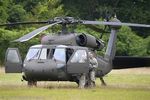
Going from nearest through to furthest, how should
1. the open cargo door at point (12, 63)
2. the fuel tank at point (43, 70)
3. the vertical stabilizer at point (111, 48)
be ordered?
1. the fuel tank at point (43, 70)
2. the open cargo door at point (12, 63)
3. the vertical stabilizer at point (111, 48)

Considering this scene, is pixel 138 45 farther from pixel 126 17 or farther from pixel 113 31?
pixel 113 31

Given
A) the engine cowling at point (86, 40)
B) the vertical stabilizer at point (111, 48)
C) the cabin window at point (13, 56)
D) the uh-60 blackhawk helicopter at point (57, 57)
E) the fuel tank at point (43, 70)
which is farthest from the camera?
the vertical stabilizer at point (111, 48)

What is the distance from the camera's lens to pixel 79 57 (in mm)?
20922

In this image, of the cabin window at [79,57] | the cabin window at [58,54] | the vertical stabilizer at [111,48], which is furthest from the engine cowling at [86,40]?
the vertical stabilizer at [111,48]

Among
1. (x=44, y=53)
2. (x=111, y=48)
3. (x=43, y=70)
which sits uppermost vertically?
(x=44, y=53)

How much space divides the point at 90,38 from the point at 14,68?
120 inches

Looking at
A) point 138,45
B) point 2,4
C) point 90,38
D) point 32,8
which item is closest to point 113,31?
point 90,38

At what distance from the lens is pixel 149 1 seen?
68.0m

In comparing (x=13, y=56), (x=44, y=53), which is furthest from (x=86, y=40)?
(x=13, y=56)

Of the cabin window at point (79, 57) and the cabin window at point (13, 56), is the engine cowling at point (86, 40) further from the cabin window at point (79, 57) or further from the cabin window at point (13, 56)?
the cabin window at point (13, 56)

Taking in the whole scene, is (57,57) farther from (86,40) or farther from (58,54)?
(86,40)

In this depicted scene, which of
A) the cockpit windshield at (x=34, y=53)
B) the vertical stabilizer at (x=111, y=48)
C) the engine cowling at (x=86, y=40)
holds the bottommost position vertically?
the vertical stabilizer at (x=111, y=48)

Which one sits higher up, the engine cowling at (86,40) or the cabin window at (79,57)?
the engine cowling at (86,40)

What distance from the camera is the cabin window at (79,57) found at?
20.8 metres
